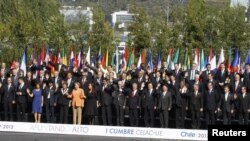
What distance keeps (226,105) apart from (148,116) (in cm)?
268

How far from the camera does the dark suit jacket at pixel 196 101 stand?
21.8 meters

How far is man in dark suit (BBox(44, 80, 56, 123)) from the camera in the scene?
22688mm

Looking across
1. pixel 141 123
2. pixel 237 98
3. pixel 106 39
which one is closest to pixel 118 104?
pixel 141 123

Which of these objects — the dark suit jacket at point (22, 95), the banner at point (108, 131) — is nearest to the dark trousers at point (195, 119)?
the banner at point (108, 131)

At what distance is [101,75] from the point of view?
22422 millimetres

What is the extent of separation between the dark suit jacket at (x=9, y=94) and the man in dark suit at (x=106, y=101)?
3051 mm

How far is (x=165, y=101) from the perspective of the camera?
72.1 feet

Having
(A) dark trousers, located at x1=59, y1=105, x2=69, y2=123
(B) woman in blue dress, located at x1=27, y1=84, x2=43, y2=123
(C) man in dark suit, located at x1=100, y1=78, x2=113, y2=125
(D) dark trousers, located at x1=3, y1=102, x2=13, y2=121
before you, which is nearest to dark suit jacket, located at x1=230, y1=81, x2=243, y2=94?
(C) man in dark suit, located at x1=100, y1=78, x2=113, y2=125

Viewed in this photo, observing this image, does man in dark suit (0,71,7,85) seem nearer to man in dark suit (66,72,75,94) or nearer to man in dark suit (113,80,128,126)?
man in dark suit (66,72,75,94)

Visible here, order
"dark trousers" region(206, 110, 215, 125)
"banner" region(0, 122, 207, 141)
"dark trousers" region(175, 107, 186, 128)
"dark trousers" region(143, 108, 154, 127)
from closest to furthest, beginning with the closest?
"banner" region(0, 122, 207, 141)
"dark trousers" region(206, 110, 215, 125)
"dark trousers" region(175, 107, 186, 128)
"dark trousers" region(143, 108, 154, 127)

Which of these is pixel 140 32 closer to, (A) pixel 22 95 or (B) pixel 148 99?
(A) pixel 22 95

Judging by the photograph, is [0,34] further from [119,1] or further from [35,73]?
[119,1]

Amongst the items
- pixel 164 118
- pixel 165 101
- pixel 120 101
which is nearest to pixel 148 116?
pixel 164 118

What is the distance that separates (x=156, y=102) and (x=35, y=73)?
14.5 ft
